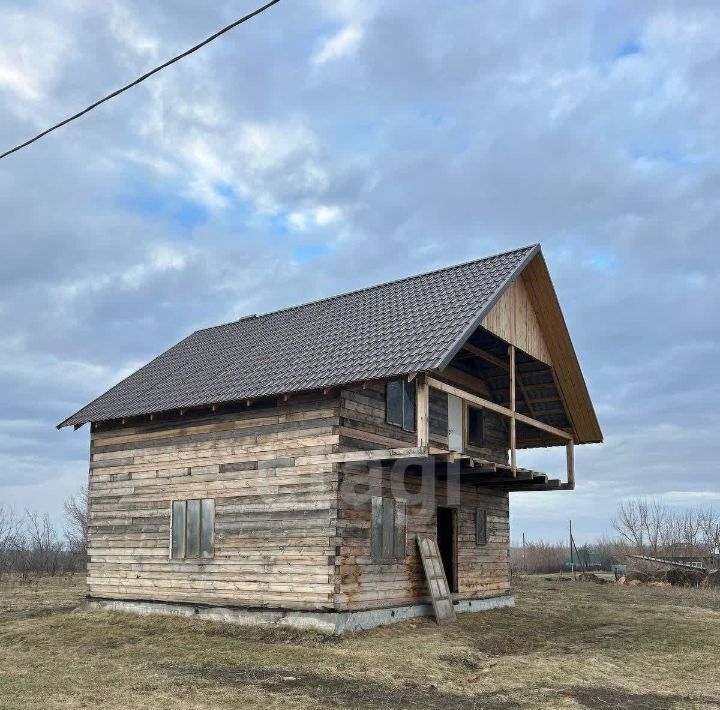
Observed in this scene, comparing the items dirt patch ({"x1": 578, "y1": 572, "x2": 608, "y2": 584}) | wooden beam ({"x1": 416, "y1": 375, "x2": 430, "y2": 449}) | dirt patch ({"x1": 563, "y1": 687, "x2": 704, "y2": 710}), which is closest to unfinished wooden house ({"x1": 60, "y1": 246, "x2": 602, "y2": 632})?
wooden beam ({"x1": 416, "y1": 375, "x2": 430, "y2": 449})

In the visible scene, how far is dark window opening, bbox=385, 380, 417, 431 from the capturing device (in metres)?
18.9

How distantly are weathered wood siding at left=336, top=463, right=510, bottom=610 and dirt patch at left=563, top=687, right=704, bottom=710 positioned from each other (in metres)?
5.97

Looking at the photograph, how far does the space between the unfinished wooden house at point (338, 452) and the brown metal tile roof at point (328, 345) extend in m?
0.07

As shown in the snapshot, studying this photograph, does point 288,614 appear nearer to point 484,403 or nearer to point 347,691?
point 347,691

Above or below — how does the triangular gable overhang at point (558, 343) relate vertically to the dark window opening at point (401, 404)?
above

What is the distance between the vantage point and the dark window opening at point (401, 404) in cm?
1894

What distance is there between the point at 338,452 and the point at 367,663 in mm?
4540

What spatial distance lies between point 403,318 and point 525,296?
3607 mm

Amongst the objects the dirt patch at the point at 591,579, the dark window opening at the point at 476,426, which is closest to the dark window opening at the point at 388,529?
the dark window opening at the point at 476,426

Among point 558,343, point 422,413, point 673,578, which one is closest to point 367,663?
point 422,413

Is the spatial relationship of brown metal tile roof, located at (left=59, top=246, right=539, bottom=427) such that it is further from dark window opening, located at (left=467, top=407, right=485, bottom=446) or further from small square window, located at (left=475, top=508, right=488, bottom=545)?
small square window, located at (left=475, top=508, right=488, bottom=545)

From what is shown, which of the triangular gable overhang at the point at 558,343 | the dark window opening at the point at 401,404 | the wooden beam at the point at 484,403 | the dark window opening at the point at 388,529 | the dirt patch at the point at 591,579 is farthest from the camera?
Answer: the dirt patch at the point at 591,579

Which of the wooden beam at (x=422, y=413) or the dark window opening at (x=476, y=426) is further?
the dark window opening at (x=476, y=426)

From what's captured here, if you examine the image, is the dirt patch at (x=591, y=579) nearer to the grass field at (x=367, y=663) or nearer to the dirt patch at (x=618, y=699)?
the grass field at (x=367, y=663)
